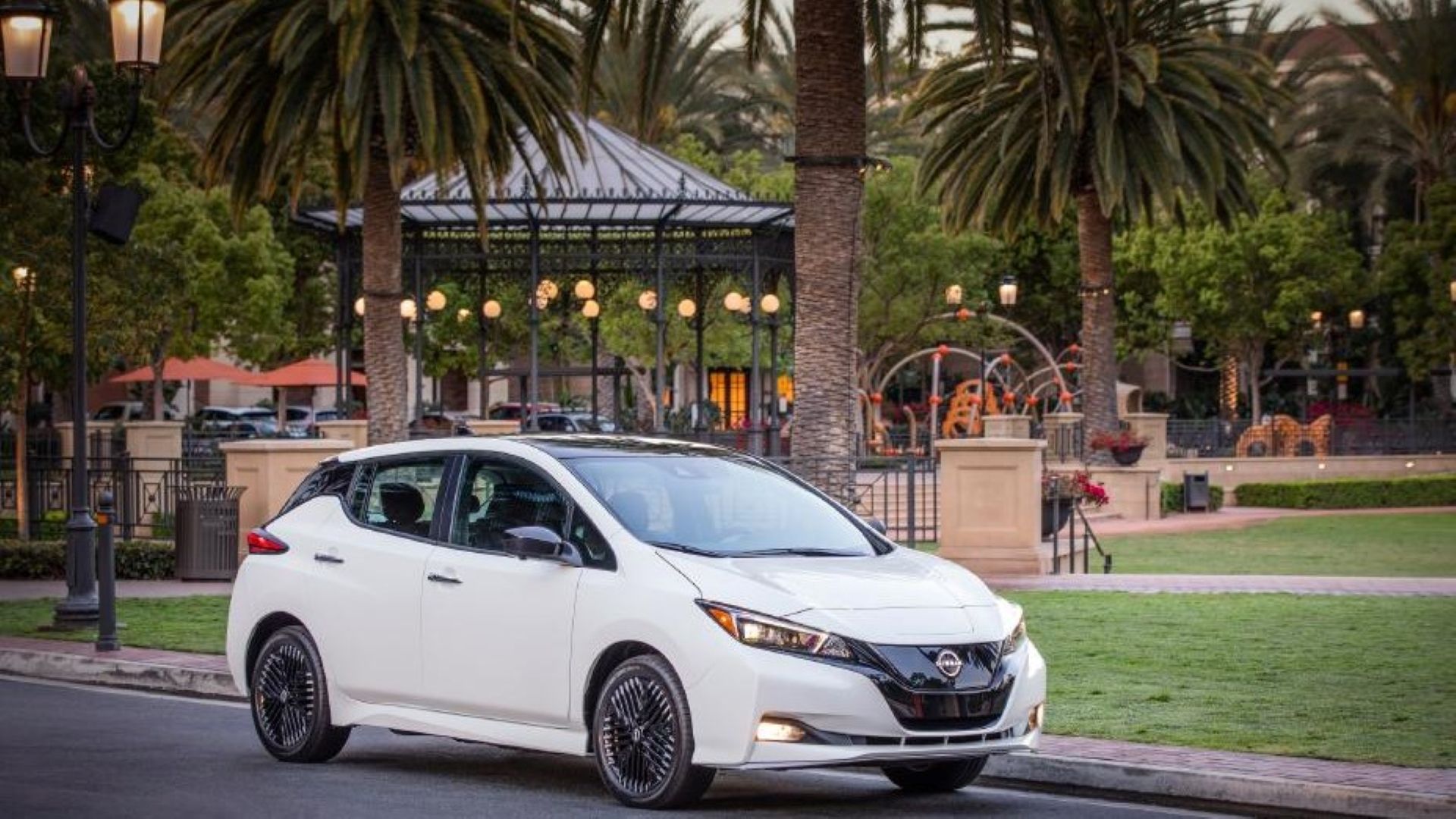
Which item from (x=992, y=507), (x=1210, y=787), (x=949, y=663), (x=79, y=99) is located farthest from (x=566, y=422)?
(x=949, y=663)

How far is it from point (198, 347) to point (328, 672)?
175 feet

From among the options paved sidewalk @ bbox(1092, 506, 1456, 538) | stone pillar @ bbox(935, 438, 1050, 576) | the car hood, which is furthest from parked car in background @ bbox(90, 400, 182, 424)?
the car hood

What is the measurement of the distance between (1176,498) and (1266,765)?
1388 inches

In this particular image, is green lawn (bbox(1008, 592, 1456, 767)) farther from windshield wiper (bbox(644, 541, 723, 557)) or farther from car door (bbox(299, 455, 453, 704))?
car door (bbox(299, 455, 453, 704))

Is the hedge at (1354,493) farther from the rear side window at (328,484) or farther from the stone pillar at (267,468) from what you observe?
the rear side window at (328,484)

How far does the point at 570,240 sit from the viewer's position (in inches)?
1508

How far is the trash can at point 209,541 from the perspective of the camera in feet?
80.3

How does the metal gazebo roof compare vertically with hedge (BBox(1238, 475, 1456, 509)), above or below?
above

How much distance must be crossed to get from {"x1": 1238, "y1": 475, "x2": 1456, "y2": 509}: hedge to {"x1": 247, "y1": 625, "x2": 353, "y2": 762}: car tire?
38122mm

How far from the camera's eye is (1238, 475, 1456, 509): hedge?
47.1m

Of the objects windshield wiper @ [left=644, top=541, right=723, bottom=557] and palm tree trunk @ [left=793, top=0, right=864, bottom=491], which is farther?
palm tree trunk @ [left=793, top=0, right=864, bottom=491]

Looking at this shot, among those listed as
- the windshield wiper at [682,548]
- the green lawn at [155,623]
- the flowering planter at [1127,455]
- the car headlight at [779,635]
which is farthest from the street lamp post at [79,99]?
the flowering planter at [1127,455]

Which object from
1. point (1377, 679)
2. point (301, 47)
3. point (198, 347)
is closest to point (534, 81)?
point (301, 47)

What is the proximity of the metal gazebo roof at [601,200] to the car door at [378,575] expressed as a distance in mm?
19390
